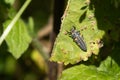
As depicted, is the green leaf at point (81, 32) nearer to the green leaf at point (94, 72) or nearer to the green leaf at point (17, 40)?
the green leaf at point (94, 72)

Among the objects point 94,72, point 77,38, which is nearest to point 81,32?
point 77,38

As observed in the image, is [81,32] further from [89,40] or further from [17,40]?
[17,40]

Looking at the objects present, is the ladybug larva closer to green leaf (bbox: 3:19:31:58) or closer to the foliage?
the foliage

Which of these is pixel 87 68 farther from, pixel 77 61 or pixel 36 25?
pixel 36 25

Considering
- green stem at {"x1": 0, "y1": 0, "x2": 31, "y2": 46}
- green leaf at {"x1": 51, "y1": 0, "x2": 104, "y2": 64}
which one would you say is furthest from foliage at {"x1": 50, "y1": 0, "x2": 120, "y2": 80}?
green stem at {"x1": 0, "y1": 0, "x2": 31, "y2": 46}

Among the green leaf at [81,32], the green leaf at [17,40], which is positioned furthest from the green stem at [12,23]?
the green leaf at [81,32]

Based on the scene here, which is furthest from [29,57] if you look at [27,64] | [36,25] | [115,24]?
[115,24]
